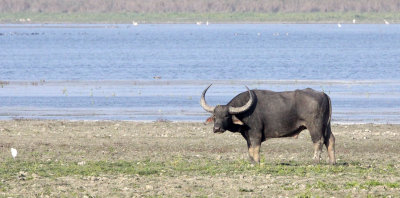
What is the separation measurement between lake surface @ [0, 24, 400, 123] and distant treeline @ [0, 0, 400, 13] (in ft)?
262

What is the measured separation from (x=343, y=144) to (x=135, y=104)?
1259 cm

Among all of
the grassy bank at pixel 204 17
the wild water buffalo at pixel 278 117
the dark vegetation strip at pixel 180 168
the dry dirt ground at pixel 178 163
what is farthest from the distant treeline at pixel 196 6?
the dark vegetation strip at pixel 180 168

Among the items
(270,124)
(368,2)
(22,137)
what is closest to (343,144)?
(270,124)

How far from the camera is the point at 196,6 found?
574ft

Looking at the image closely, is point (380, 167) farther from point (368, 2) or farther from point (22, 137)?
point (368, 2)

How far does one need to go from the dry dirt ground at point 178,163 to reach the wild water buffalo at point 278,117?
0.53 meters

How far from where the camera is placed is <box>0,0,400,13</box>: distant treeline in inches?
6437

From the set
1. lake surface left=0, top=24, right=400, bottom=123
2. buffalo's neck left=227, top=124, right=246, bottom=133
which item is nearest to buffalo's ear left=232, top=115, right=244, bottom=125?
buffalo's neck left=227, top=124, right=246, bottom=133

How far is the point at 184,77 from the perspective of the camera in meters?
46.2

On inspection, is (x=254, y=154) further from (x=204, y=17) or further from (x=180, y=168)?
(x=204, y=17)

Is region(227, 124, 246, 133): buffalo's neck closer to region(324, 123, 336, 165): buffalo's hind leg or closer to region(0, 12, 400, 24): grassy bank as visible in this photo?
region(324, 123, 336, 165): buffalo's hind leg

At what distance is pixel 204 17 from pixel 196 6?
5.31 m

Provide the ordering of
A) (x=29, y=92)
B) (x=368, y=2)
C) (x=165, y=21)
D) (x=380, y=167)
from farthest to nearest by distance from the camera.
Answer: (x=165, y=21), (x=368, y=2), (x=29, y=92), (x=380, y=167)

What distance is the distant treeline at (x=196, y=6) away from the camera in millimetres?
163500
